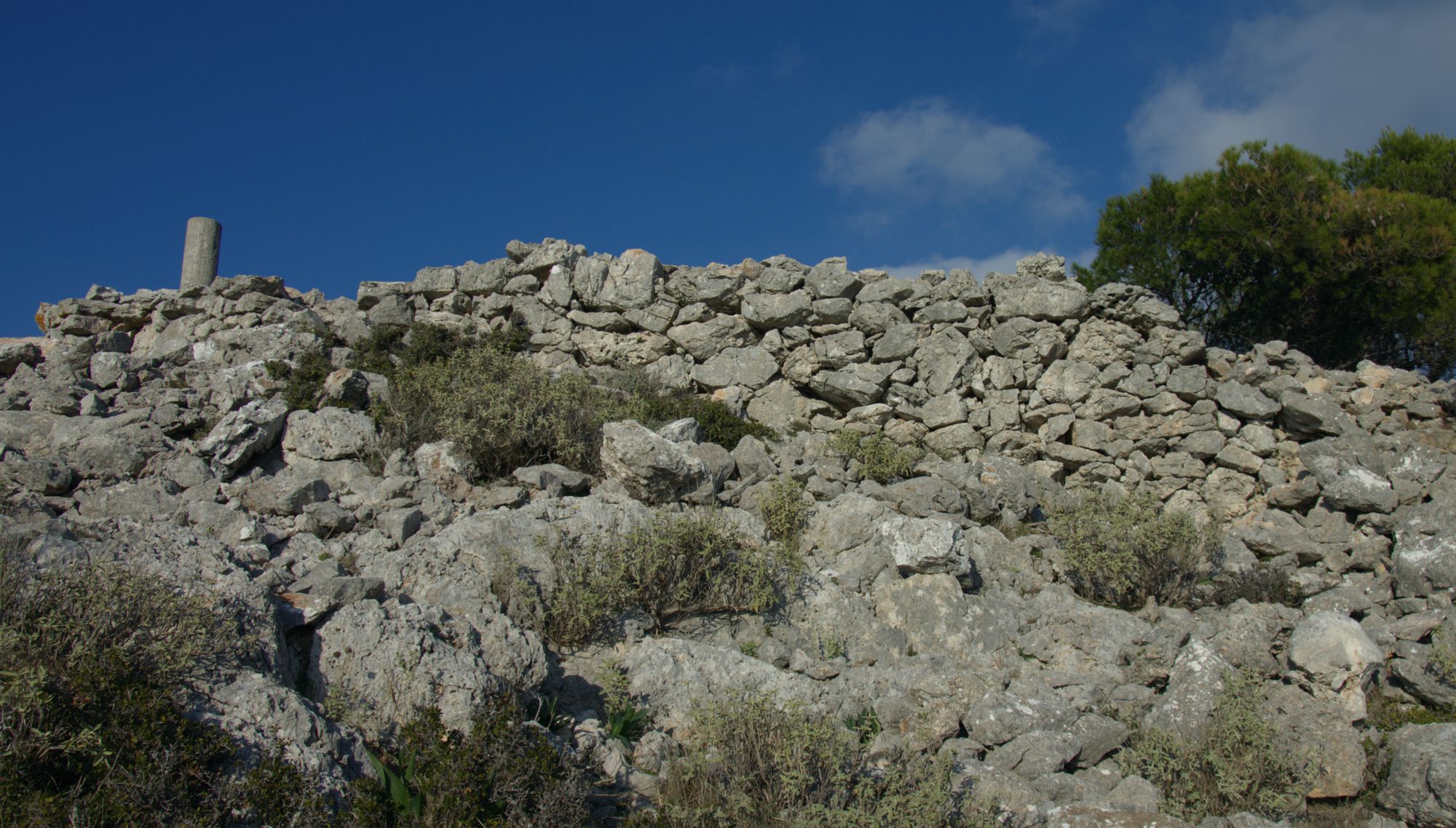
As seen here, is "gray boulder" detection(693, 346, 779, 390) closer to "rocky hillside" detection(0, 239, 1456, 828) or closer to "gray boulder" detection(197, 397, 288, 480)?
"rocky hillside" detection(0, 239, 1456, 828)

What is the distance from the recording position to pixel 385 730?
18.6 ft

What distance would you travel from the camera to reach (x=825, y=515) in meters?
9.37

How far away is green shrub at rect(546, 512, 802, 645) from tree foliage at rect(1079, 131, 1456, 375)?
9.96m

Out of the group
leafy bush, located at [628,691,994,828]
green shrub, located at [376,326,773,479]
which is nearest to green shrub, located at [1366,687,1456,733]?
leafy bush, located at [628,691,994,828]

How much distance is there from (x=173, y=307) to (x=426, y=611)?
33.8 feet

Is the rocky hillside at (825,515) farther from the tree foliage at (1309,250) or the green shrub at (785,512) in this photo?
the tree foliage at (1309,250)

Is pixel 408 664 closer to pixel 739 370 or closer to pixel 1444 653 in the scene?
pixel 739 370

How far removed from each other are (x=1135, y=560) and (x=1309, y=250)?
24.6 feet

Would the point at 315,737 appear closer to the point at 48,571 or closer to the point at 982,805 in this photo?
the point at 48,571

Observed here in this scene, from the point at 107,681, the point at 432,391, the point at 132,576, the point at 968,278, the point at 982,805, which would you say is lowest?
the point at 982,805

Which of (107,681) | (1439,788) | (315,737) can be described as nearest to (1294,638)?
(1439,788)

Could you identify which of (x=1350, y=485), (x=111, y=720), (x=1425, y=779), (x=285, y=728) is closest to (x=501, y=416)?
(x=285, y=728)

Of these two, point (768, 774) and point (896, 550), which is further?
point (896, 550)

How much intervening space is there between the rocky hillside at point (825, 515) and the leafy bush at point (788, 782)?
0.29m
